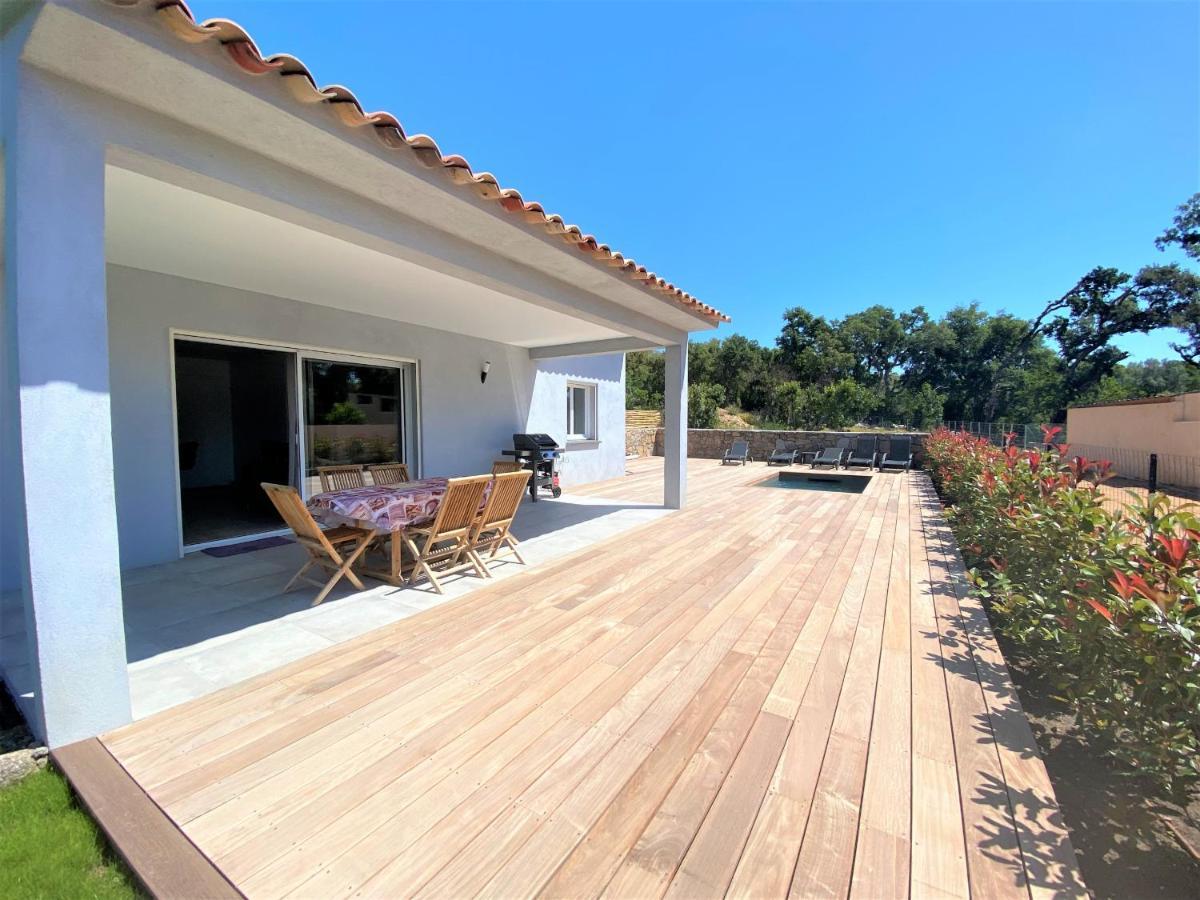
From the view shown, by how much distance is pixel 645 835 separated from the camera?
5.77 feet

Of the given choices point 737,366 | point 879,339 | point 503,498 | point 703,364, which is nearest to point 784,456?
point 503,498

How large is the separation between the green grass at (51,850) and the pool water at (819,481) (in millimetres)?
10756

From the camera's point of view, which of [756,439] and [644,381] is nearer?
[756,439]

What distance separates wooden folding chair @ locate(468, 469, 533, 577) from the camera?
182 inches

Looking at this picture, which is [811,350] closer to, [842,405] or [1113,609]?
[842,405]

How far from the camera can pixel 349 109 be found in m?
2.46

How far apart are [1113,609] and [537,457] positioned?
25.7 ft

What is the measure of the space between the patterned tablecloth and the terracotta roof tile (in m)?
2.47

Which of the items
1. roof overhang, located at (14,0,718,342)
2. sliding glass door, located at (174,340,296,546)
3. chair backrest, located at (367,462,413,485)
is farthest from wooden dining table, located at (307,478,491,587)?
sliding glass door, located at (174,340,296,546)

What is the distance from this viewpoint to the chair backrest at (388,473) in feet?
20.1

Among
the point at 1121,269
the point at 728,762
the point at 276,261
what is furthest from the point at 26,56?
the point at 1121,269

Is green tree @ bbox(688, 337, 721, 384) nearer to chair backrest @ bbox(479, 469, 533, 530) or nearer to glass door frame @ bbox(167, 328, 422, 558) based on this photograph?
glass door frame @ bbox(167, 328, 422, 558)

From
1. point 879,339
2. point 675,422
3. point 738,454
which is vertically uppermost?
point 879,339

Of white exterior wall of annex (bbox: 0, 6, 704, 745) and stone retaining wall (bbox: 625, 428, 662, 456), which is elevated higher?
white exterior wall of annex (bbox: 0, 6, 704, 745)
